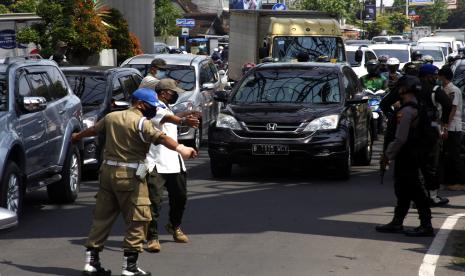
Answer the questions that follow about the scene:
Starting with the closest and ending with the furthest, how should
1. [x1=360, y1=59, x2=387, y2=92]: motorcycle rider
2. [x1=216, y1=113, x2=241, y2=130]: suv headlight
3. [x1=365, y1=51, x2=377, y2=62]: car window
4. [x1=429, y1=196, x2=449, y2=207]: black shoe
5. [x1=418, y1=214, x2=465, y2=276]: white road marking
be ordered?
[x1=418, y1=214, x2=465, y2=276]: white road marking
[x1=429, y1=196, x2=449, y2=207]: black shoe
[x1=216, y1=113, x2=241, y2=130]: suv headlight
[x1=360, y1=59, x2=387, y2=92]: motorcycle rider
[x1=365, y1=51, x2=377, y2=62]: car window

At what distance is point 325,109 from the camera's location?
15.2m

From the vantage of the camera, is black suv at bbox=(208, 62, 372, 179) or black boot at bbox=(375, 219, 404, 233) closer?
black boot at bbox=(375, 219, 404, 233)

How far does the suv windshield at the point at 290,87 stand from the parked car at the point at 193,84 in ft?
9.65

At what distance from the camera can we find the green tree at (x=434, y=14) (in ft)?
442

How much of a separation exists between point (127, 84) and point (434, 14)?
122923 mm

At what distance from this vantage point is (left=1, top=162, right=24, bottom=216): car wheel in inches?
415

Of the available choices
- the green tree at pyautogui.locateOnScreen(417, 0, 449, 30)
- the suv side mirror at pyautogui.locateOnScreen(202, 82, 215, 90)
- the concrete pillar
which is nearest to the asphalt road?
the suv side mirror at pyautogui.locateOnScreen(202, 82, 215, 90)

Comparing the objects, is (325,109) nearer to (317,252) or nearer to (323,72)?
(323,72)

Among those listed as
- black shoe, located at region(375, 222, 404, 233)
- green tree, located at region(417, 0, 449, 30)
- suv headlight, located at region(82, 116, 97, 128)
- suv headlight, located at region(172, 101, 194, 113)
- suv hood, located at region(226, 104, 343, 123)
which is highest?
suv hood, located at region(226, 104, 343, 123)

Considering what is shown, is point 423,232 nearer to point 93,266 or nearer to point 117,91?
point 93,266

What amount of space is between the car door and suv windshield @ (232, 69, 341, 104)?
4.40 metres

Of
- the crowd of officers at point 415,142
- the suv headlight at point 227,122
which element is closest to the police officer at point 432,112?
the crowd of officers at point 415,142

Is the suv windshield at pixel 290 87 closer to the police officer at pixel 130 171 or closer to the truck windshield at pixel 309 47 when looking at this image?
the police officer at pixel 130 171

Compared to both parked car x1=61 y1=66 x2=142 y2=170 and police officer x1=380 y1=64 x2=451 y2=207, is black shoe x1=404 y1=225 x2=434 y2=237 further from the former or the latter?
parked car x1=61 y1=66 x2=142 y2=170
